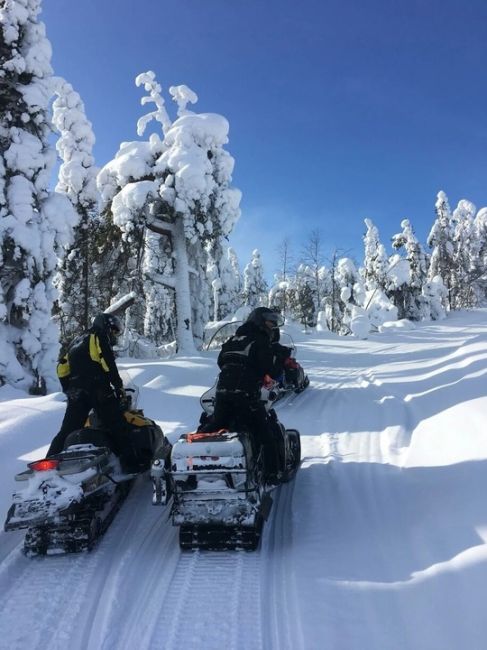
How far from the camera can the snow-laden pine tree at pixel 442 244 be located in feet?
172

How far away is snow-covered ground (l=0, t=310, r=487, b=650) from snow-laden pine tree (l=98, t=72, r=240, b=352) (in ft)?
42.9

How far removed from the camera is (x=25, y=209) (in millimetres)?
14766

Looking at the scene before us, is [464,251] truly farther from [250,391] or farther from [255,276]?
[250,391]

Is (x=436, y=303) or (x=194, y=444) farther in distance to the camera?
(x=436, y=303)

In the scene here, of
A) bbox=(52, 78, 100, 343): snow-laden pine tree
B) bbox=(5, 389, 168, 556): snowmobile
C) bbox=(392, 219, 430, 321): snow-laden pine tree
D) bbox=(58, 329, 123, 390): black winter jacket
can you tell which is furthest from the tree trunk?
bbox=(392, 219, 430, 321): snow-laden pine tree

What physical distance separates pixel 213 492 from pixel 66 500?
1.16 m

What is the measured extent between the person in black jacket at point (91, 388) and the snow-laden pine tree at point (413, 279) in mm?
45894

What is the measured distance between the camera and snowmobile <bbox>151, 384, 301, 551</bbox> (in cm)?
398

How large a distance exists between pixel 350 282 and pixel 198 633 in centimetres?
5077

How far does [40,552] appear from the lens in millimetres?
3980

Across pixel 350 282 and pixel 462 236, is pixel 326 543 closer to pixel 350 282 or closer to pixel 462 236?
pixel 350 282

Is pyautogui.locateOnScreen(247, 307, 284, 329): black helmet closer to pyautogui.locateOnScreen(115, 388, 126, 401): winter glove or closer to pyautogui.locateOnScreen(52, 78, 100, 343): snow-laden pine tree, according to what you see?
pyautogui.locateOnScreen(115, 388, 126, 401): winter glove

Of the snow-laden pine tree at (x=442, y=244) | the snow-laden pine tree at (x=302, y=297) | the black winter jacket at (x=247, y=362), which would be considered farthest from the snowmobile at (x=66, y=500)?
the snow-laden pine tree at (x=442, y=244)

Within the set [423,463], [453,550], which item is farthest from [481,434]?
[453,550]
